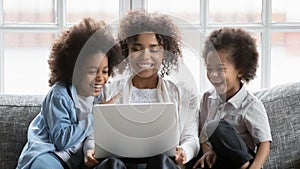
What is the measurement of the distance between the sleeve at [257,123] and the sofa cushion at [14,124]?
0.86m

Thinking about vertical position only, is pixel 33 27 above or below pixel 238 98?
above

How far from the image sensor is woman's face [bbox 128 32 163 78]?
7.92ft

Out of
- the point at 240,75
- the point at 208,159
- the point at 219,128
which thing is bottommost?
the point at 208,159

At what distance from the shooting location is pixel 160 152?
2.26m

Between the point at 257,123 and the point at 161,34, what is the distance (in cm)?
49

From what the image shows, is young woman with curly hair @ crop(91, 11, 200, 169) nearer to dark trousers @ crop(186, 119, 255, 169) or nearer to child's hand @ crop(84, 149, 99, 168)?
dark trousers @ crop(186, 119, 255, 169)

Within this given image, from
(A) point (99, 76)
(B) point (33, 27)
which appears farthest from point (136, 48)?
(B) point (33, 27)

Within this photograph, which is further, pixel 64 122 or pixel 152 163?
pixel 64 122

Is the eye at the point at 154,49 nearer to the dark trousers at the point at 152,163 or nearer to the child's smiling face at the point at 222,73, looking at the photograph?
the child's smiling face at the point at 222,73

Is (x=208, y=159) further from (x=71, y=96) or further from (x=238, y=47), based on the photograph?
(x=71, y=96)

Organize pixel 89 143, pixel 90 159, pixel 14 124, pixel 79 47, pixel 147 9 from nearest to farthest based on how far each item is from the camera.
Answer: pixel 90 159, pixel 89 143, pixel 79 47, pixel 14 124, pixel 147 9

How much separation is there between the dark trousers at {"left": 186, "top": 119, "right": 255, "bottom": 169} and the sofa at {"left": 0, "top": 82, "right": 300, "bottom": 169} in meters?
0.27

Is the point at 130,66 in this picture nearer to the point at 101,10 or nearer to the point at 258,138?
the point at 258,138

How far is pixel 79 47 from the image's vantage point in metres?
2.52
